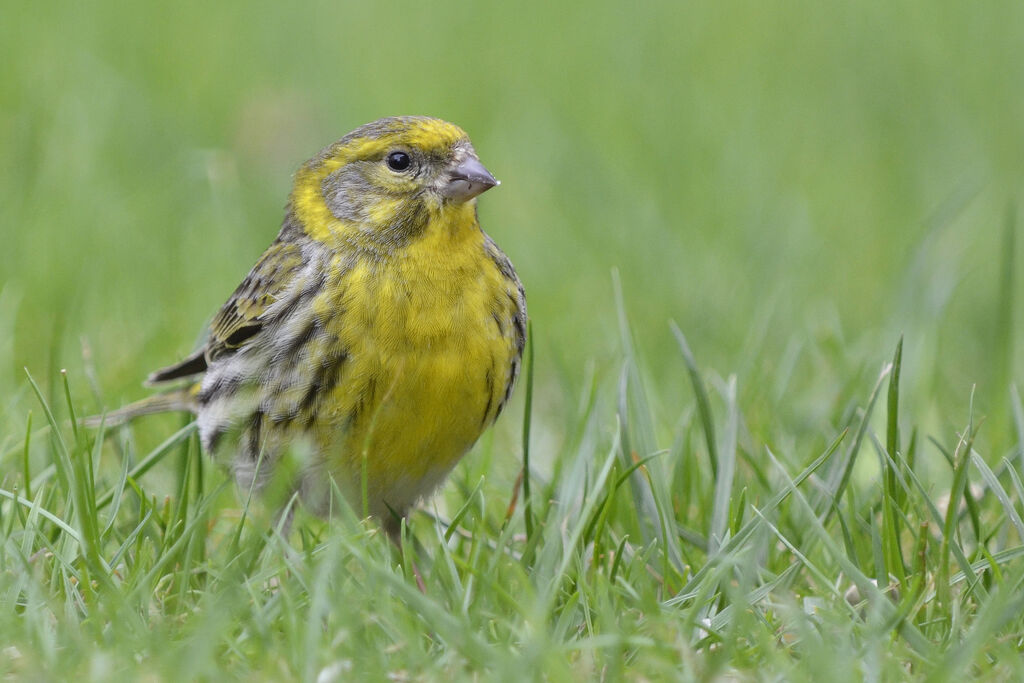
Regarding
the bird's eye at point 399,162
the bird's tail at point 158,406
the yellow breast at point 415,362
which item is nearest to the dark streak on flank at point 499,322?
the yellow breast at point 415,362

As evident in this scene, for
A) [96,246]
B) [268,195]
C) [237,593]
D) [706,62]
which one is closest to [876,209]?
[706,62]

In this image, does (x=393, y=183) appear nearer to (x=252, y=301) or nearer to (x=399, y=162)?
(x=399, y=162)

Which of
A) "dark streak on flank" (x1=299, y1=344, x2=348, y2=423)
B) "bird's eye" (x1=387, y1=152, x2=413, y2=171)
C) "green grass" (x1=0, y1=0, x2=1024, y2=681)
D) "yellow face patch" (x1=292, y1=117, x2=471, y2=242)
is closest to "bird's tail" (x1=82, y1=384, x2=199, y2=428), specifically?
"green grass" (x1=0, y1=0, x2=1024, y2=681)

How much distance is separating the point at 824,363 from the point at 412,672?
2.67m

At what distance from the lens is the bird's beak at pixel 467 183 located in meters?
4.16

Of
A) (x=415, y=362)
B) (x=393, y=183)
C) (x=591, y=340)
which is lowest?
(x=591, y=340)

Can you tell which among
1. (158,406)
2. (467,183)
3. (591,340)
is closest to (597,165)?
(591,340)

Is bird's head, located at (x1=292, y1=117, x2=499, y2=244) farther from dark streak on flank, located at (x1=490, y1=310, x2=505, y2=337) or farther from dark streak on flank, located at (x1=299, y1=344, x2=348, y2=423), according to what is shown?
dark streak on flank, located at (x1=299, y1=344, x2=348, y2=423)

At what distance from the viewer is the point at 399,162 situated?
4.35m

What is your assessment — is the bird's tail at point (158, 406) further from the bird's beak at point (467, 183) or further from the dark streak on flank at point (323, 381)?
the bird's beak at point (467, 183)

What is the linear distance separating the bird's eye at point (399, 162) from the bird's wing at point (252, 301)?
1.16ft

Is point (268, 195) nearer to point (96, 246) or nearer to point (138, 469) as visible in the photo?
point (96, 246)

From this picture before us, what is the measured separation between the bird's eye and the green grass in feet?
2.20

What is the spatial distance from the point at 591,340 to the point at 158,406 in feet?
5.67
